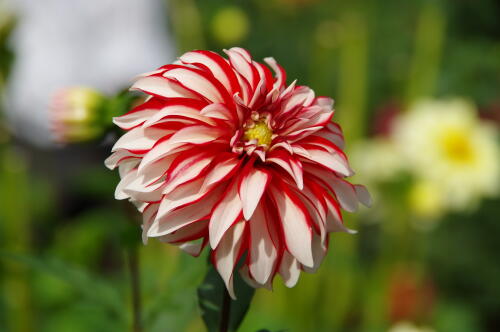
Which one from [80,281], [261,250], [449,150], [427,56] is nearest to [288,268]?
[261,250]

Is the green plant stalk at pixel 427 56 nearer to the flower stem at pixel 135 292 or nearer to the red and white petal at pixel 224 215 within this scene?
the flower stem at pixel 135 292

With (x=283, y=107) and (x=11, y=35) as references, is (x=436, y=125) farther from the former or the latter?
(x=283, y=107)

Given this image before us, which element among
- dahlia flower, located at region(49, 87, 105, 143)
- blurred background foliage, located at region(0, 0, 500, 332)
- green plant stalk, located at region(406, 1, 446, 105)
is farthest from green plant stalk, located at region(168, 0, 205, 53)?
dahlia flower, located at region(49, 87, 105, 143)

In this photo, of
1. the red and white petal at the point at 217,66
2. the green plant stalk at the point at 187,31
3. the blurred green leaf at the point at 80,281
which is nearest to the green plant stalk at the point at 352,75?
the green plant stalk at the point at 187,31

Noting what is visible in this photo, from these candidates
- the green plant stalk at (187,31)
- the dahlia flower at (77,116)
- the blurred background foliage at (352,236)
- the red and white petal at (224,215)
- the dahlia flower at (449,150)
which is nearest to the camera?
the red and white petal at (224,215)

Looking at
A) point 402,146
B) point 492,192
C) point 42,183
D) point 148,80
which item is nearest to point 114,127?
point 148,80

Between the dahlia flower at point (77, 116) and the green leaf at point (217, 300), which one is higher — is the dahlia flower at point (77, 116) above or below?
above

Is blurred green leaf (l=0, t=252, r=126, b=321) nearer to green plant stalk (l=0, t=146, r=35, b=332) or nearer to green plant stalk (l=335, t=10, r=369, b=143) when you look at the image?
green plant stalk (l=0, t=146, r=35, b=332)
